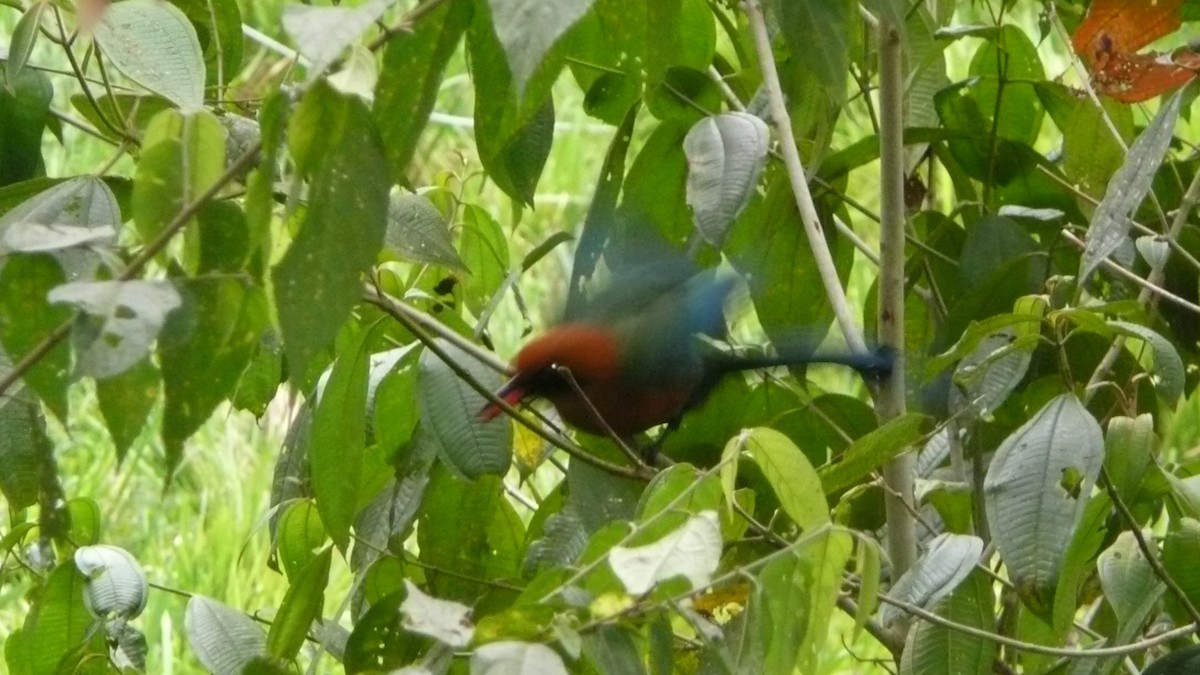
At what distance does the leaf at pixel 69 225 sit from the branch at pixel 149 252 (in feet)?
0.07

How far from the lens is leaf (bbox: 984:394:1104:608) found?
1.05 meters

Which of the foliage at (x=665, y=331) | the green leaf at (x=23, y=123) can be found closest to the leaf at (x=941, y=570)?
the foliage at (x=665, y=331)

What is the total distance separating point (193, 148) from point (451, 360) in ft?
1.17

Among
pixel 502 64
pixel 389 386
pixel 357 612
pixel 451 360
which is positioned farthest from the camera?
pixel 357 612

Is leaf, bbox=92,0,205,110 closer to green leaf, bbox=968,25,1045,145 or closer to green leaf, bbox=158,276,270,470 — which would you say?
green leaf, bbox=158,276,270,470

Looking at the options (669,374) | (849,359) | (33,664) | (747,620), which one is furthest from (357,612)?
(747,620)

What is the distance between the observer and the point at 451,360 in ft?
3.43

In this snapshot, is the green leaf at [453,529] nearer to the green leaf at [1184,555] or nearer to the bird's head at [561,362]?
the bird's head at [561,362]

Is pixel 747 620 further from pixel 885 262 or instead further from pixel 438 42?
pixel 885 262

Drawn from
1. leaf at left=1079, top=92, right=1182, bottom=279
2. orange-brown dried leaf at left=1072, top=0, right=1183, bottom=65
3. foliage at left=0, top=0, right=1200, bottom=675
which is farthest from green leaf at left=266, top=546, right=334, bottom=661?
orange-brown dried leaf at left=1072, top=0, right=1183, bottom=65

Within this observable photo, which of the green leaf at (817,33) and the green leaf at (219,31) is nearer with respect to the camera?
the green leaf at (817,33)

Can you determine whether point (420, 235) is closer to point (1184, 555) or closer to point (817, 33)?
point (817, 33)

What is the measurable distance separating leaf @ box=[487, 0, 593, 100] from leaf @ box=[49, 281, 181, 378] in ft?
0.56

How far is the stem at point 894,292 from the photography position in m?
1.24
